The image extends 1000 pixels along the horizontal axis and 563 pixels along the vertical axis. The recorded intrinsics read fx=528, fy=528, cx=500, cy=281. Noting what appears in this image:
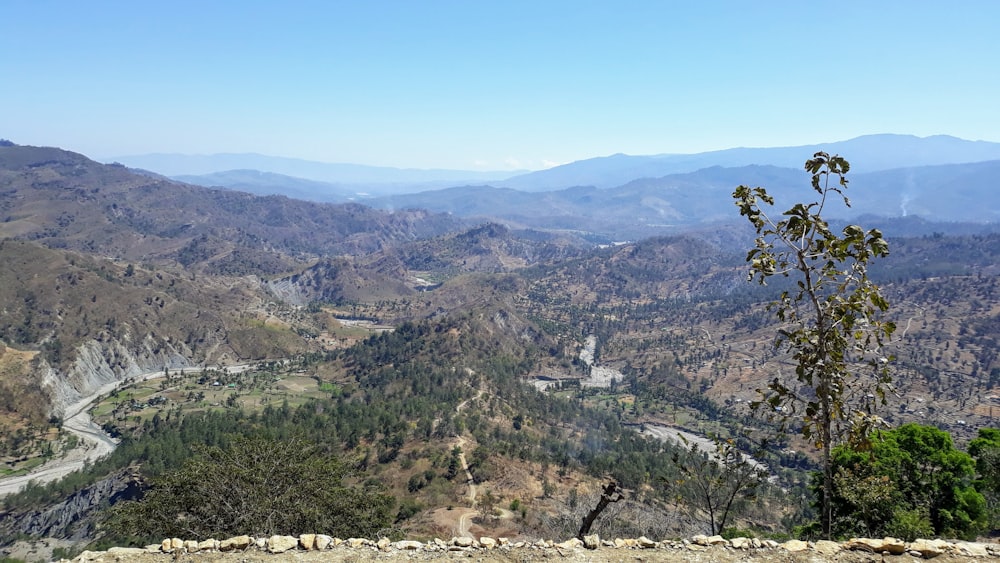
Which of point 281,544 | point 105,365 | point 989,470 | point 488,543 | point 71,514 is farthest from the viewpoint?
point 105,365

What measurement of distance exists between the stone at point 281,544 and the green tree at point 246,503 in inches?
286

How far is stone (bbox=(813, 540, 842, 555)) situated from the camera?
38.9 ft

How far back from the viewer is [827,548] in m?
12.0

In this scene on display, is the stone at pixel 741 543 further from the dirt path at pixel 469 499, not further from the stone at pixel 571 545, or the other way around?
the dirt path at pixel 469 499

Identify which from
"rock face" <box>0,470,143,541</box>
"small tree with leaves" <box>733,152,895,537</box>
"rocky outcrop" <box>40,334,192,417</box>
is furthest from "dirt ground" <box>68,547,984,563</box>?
"rocky outcrop" <box>40,334,192,417</box>

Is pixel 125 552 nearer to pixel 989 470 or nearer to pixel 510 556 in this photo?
pixel 510 556

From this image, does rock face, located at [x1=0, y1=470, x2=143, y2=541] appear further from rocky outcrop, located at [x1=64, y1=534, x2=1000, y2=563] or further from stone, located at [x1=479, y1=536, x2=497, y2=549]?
stone, located at [x1=479, y1=536, x2=497, y2=549]

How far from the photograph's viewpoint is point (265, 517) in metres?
20.5

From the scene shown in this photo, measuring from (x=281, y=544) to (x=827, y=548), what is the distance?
12.8 meters

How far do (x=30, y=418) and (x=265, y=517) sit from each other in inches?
3764

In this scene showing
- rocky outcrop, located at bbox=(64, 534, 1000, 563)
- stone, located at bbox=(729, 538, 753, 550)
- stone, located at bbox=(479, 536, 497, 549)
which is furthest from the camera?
stone, located at bbox=(479, 536, 497, 549)

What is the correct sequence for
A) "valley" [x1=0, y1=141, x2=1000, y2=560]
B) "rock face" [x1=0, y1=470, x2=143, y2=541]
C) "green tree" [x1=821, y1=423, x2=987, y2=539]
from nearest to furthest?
"green tree" [x1=821, y1=423, x2=987, y2=539] → "valley" [x1=0, y1=141, x2=1000, y2=560] → "rock face" [x1=0, y1=470, x2=143, y2=541]

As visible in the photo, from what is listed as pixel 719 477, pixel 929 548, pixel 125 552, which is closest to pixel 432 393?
pixel 719 477

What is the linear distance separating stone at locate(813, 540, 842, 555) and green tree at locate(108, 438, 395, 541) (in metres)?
17.6
